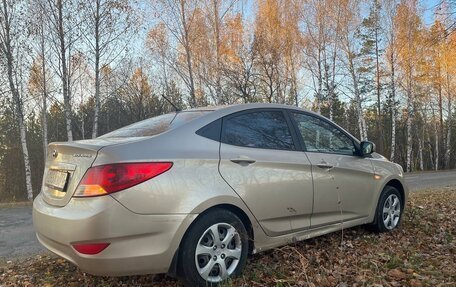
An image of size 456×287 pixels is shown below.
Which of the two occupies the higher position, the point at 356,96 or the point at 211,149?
the point at 356,96

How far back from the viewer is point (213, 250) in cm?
320

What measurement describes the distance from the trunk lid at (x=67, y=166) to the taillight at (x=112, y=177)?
0.09 metres

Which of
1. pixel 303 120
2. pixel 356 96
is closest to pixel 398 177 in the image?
pixel 303 120

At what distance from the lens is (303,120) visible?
431 cm

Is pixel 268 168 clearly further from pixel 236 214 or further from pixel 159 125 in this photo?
pixel 159 125

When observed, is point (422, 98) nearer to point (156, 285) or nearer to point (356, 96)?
point (356, 96)

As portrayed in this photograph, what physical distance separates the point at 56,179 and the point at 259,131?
1.87 metres

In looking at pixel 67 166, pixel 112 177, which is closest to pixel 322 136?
pixel 112 177

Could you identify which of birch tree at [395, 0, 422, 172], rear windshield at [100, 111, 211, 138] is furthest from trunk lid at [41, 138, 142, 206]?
birch tree at [395, 0, 422, 172]

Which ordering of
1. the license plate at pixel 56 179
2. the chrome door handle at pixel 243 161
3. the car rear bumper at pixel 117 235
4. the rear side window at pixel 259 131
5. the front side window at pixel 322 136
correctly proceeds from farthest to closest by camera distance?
the front side window at pixel 322 136
the rear side window at pixel 259 131
the chrome door handle at pixel 243 161
the license plate at pixel 56 179
the car rear bumper at pixel 117 235

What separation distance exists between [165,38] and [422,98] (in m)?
23.3

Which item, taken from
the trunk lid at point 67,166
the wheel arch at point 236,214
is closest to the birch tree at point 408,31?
the wheel arch at point 236,214

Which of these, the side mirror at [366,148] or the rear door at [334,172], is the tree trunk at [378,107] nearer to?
the side mirror at [366,148]

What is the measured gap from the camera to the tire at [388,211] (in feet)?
16.0
